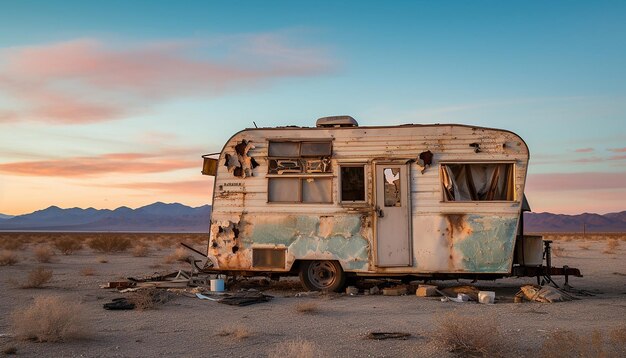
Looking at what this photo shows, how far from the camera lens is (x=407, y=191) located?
12.6 metres

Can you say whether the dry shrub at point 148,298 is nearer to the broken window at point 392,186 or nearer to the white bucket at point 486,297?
the broken window at point 392,186

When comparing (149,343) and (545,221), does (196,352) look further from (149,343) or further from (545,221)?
(545,221)

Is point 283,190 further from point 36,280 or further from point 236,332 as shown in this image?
point 36,280

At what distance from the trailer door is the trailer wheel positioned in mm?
856

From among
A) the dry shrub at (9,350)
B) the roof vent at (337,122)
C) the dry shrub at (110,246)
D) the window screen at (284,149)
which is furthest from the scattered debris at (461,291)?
the dry shrub at (110,246)

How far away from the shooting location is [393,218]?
12.6 m

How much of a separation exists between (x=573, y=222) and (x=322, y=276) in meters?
166

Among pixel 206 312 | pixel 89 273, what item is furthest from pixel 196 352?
pixel 89 273

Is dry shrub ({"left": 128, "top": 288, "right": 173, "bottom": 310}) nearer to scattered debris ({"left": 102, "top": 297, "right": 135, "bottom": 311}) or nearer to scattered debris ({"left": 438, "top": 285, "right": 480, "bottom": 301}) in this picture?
scattered debris ({"left": 102, "top": 297, "right": 135, "bottom": 311})

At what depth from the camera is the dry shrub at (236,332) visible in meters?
8.20

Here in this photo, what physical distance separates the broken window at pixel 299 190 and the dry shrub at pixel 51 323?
5.37 m

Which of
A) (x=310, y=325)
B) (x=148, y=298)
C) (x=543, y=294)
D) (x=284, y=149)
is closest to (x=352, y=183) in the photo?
(x=284, y=149)

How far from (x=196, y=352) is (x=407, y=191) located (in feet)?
20.2

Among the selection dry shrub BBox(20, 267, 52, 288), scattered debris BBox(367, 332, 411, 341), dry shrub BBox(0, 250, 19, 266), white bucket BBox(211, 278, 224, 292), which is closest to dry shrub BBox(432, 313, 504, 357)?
scattered debris BBox(367, 332, 411, 341)
